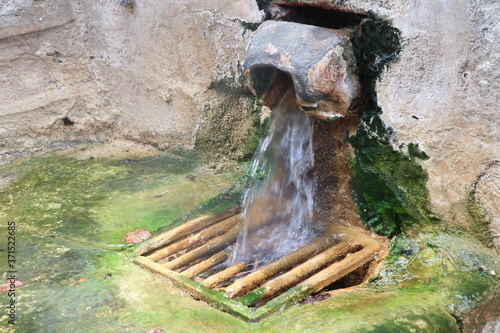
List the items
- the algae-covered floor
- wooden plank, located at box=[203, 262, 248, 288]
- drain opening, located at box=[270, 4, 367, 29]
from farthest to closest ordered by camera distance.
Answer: drain opening, located at box=[270, 4, 367, 29] → wooden plank, located at box=[203, 262, 248, 288] → the algae-covered floor

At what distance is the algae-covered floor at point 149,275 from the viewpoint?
1977mm

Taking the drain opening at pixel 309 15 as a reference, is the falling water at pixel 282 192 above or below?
below

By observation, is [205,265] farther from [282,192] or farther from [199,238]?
[282,192]

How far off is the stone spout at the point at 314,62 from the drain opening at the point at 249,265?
621 millimetres

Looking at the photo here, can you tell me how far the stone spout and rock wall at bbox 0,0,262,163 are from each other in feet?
2.65

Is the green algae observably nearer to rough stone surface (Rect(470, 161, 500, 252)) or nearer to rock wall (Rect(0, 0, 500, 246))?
rock wall (Rect(0, 0, 500, 246))

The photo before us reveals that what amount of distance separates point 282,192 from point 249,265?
1.76ft

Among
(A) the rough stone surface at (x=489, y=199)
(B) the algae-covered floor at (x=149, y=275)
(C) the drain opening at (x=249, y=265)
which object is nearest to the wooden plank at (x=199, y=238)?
(C) the drain opening at (x=249, y=265)

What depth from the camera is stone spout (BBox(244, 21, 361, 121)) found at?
231 cm

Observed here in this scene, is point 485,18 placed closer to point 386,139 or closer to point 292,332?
point 386,139

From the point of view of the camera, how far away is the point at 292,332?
1.89 metres

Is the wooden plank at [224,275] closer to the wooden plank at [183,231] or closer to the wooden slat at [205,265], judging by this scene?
the wooden slat at [205,265]

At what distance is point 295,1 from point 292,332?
5.06ft

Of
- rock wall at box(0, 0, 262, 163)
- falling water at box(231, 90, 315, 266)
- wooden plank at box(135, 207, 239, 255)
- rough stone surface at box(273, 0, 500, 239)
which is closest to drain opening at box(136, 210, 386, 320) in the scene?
wooden plank at box(135, 207, 239, 255)
